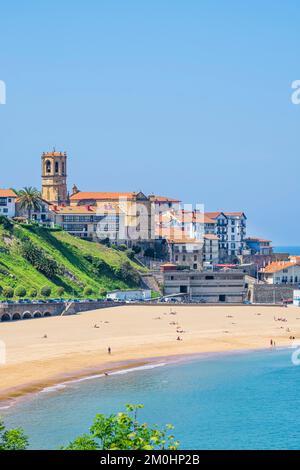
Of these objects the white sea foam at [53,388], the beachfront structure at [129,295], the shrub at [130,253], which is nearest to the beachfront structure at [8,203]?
the shrub at [130,253]

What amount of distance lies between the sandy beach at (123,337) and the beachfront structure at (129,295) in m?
5.73

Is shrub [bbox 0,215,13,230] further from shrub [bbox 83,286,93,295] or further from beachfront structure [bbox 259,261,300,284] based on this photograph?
beachfront structure [bbox 259,261,300,284]

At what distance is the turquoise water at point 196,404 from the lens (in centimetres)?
5141

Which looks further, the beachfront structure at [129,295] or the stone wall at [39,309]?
the beachfront structure at [129,295]

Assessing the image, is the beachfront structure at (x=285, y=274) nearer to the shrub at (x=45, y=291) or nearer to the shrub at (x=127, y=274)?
the shrub at (x=127, y=274)

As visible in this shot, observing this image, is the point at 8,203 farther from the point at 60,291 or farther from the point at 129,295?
the point at 60,291

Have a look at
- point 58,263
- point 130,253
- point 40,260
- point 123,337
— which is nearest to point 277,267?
point 130,253

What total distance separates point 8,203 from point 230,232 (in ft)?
165

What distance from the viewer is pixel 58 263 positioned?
121562 mm

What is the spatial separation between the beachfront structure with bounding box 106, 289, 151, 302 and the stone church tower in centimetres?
4032

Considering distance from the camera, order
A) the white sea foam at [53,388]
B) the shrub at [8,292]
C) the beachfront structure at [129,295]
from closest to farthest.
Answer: the white sea foam at [53,388] → the shrub at [8,292] → the beachfront structure at [129,295]

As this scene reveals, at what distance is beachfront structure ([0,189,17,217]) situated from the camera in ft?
452

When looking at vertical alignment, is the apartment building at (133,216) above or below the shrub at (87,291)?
above
